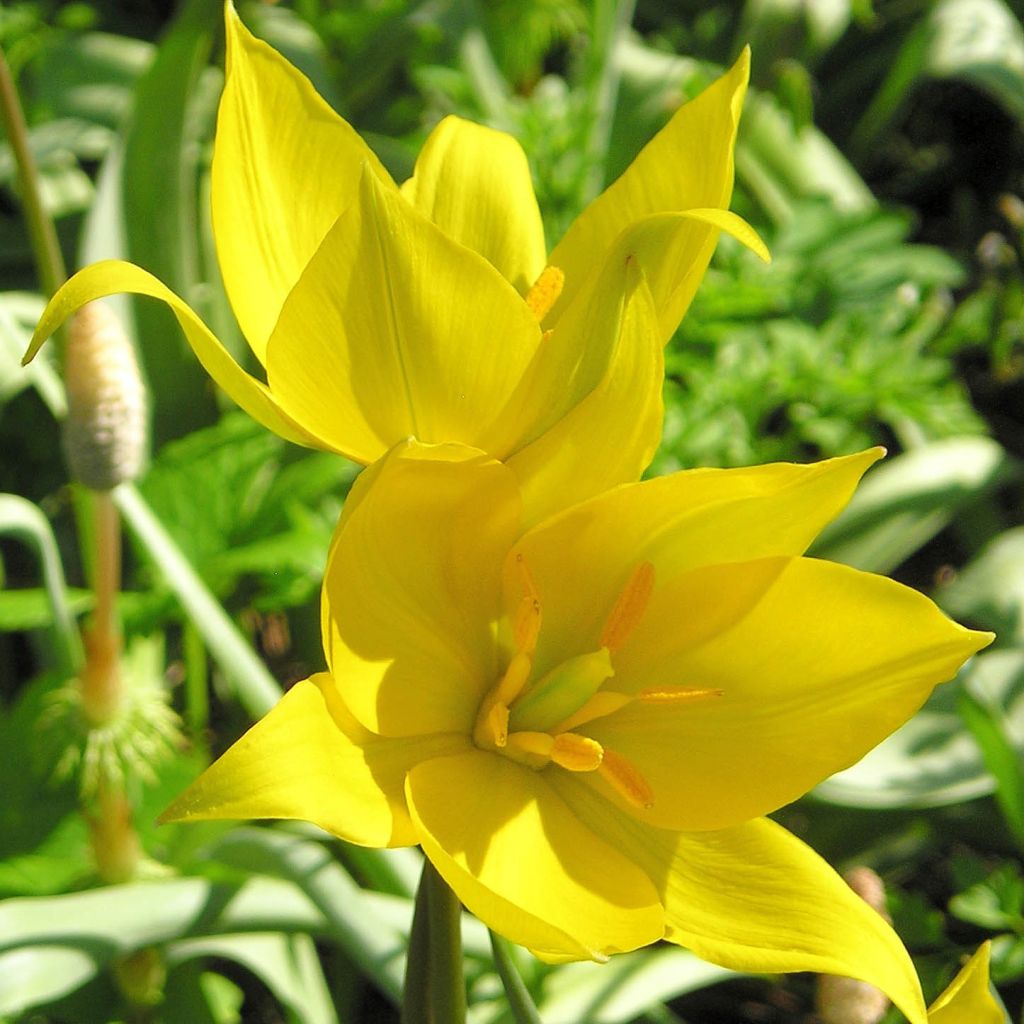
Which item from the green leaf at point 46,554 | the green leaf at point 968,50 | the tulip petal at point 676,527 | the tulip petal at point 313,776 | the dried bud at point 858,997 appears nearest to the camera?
the tulip petal at point 313,776

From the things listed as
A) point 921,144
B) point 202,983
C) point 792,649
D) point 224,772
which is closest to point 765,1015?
point 202,983

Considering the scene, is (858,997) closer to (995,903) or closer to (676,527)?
(995,903)

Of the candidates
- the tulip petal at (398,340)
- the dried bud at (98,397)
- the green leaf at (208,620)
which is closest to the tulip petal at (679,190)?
the tulip petal at (398,340)

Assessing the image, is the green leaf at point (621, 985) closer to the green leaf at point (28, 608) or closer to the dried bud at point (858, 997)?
the dried bud at point (858, 997)

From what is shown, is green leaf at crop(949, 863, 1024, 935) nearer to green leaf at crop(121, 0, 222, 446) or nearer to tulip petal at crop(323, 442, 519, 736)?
tulip petal at crop(323, 442, 519, 736)

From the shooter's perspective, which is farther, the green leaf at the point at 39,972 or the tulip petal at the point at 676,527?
the green leaf at the point at 39,972

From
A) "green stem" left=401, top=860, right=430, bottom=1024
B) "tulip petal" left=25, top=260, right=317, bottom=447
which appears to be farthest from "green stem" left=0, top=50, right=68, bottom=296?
"green stem" left=401, top=860, right=430, bottom=1024

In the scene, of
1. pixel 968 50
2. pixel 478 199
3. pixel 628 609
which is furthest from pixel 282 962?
pixel 968 50

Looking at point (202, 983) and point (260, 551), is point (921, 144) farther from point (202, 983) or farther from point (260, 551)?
point (202, 983)
